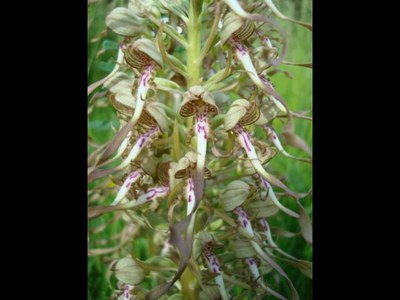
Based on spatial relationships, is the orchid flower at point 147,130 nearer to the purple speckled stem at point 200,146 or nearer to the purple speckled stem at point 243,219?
the purple speckled stem at point 200,146

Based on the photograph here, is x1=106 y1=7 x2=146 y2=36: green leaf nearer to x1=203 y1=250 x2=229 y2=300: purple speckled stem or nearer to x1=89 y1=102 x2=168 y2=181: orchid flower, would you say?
x1=89 y1=102 x2=168 y2=181: orchid flower

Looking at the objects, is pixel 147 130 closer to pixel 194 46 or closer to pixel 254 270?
pixel 194 46

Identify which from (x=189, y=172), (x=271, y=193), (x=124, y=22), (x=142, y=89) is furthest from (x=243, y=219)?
(x=124, y=22)

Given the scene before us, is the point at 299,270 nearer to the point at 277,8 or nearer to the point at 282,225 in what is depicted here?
the point at 282,225

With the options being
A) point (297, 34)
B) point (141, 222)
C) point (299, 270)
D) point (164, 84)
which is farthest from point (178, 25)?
point (299, 270)

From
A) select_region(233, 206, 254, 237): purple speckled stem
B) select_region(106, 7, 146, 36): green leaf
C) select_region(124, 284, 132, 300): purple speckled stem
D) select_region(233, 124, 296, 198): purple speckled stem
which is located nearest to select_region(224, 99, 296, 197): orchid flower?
select_region(233, 124, 296, 198): purple speckled stem
